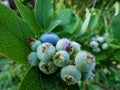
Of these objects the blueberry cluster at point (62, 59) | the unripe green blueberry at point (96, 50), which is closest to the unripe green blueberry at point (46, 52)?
the blueberry cluster at point (62, 59)

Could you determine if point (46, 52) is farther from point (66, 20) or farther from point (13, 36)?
point (66, 20)

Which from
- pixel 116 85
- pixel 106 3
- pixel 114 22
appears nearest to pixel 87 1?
pixel 106 3

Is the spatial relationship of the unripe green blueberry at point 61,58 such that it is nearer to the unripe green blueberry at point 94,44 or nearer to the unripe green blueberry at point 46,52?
the unripe green blueberry at point 46,52

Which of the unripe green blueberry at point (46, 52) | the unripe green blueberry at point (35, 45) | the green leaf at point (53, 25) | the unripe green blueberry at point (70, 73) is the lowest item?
the unripe green blueberry at point (70, 73)

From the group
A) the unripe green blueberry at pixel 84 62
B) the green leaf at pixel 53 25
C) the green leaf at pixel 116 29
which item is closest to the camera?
the unripe green blueberry at pixel 84 62

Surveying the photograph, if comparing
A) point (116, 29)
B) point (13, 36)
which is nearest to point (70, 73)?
point (13, 36)

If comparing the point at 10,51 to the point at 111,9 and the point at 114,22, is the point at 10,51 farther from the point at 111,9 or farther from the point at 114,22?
the point at 111,9

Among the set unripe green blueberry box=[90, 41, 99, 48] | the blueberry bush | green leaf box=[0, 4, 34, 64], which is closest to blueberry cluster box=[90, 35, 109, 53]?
unripe green blueberry box=[90, 41, 99, 48]
